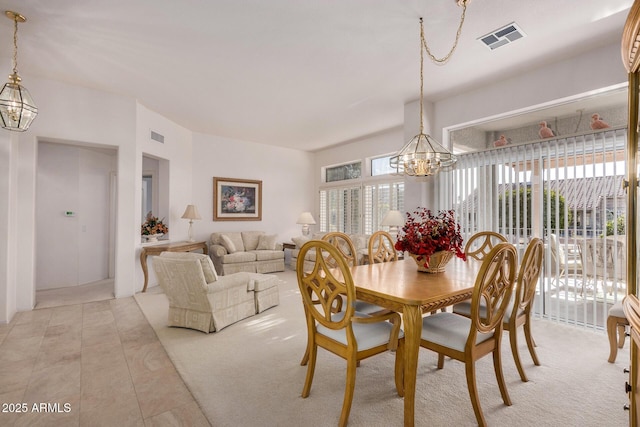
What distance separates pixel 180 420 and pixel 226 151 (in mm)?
5895

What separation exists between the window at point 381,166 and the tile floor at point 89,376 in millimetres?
5179

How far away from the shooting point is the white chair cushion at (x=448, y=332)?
194cm

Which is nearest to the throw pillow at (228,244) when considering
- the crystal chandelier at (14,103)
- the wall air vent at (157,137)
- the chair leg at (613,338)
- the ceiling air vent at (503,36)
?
the wall air vent at (157,137)

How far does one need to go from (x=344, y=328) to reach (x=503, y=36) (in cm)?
306

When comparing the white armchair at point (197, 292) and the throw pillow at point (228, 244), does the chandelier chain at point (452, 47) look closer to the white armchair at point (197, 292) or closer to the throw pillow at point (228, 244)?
the white armchair at point (197, 292)

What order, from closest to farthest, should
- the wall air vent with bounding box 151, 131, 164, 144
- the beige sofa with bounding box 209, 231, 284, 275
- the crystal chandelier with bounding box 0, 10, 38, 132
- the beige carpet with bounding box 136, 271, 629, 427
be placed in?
the beige carpet with bounding box 136, 271, 629, 427, the crystal chandelier with bounding box 0, 10, 38, 132, the wall air vent with bounding box 151, 131, 164, 144, the beige sofa with bounding box 209, 231, 284, 275

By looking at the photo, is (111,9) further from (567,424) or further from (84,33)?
(567,424)

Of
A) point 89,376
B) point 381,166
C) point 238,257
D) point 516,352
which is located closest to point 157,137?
point 238,257

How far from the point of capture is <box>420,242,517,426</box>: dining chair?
1819 mm

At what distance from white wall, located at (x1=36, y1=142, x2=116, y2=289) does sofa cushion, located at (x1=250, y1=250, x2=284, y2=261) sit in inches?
111

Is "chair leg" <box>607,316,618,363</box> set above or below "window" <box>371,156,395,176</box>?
below

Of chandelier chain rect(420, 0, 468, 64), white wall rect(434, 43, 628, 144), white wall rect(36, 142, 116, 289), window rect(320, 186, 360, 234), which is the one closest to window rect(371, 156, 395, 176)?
window rect(320, 186, 360, 234)

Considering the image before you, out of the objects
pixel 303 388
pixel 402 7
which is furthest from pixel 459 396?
pixel 402 7

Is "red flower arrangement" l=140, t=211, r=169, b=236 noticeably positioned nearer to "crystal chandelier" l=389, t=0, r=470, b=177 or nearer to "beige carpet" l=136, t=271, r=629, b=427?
"beige carpet" l=136, t=271, r=629, b=427
